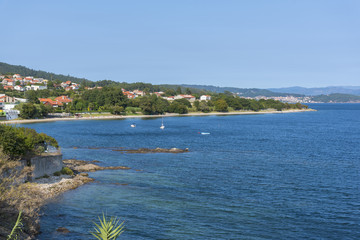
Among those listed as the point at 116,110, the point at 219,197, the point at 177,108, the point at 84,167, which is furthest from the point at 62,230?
the point at 177,108

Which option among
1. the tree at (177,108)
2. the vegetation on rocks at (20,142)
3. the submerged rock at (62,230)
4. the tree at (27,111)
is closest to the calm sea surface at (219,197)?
the submerged rock at (62,230)

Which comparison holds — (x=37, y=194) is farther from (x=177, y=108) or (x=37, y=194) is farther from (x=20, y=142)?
(x=177, y=108)

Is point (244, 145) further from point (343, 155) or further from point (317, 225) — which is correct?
point (317, 225)

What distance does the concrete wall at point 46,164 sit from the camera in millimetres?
35906

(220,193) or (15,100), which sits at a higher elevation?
(15,100)

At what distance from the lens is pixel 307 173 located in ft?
150

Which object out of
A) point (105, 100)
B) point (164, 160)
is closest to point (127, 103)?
point (105, 100)

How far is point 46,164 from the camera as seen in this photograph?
3794cm

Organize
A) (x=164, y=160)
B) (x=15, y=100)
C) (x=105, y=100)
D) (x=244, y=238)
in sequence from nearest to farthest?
(x=244, y=238) → (x=164, y=160) → (x=15, y=100) → (x=105, y=100)

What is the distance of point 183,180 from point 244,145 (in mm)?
35244

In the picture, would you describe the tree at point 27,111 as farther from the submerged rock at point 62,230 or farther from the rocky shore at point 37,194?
the submerged rock at point 62,230

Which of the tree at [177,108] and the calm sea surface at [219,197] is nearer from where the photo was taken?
the calm sea surface at [219,197]

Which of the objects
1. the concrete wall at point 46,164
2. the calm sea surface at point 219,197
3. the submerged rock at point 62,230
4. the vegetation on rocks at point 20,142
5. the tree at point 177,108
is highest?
the tree at point 177,108

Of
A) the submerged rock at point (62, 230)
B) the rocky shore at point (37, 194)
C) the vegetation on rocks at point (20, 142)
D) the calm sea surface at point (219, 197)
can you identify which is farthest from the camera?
the vegetation on rocks at point (20, 142)
